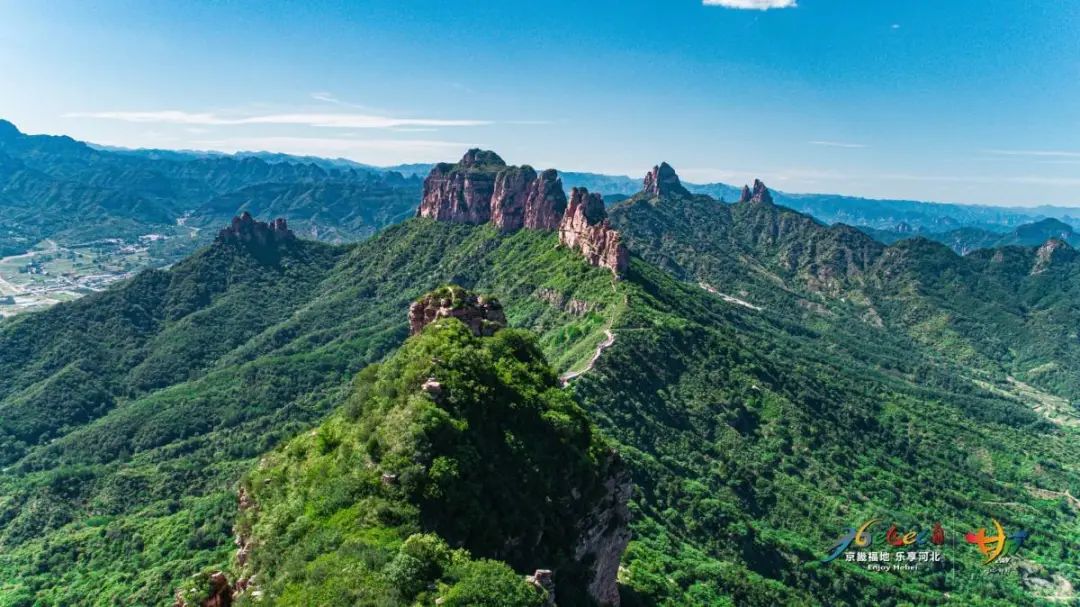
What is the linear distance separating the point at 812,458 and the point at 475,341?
109930 mm

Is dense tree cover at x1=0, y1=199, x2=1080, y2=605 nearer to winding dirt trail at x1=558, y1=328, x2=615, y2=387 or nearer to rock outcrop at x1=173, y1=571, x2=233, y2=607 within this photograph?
winding dirt trail at x1=558, y1=328, x2=615, y2=387

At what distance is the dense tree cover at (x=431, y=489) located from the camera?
114 feet

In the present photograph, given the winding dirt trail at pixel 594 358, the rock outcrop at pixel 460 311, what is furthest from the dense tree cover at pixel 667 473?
the rock outcrop at pixel 460 311

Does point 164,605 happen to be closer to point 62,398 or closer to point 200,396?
point 200,396

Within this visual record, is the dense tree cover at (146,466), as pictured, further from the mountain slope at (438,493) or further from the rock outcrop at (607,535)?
the rock outcrop at (607,535)

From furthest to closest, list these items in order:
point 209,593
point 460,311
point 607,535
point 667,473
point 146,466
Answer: point 146,466, point 667,473, point 460,311, point 607,535, point 209,593

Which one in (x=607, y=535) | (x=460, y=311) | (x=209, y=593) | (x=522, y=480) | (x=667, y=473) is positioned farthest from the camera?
(x=667, y=473)

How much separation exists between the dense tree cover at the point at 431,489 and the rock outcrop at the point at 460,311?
10582mm

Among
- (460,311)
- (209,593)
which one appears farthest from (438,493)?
(460,311)

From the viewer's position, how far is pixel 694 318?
200 metres

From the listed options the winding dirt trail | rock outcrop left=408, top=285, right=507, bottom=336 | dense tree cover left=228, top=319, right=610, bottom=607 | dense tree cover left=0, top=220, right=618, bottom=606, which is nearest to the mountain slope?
dense tree cover left=228, top=319, right=610, bottom=607

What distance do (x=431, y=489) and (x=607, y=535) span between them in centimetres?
1932

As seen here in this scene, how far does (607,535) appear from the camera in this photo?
53656 mm

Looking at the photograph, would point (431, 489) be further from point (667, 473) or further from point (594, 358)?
point (594, 358)
